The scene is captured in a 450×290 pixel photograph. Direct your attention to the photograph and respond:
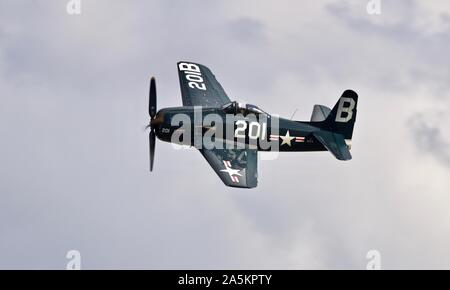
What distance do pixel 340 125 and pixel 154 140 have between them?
26.4ft

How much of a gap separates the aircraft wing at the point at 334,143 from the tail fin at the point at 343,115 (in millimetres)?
278

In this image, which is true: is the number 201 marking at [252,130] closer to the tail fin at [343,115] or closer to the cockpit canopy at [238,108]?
the cockpit canopy at [238,108]

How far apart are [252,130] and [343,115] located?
13.3ft

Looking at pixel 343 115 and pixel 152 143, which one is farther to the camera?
pixel 343 115

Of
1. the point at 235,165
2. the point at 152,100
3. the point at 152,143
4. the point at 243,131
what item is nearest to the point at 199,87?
the point at 243,131

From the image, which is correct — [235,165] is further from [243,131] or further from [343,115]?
[343,115]

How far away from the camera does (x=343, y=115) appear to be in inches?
1999

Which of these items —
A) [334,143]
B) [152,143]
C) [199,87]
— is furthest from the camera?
[199,87]

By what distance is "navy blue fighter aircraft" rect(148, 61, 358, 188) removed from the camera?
48656 millimetres

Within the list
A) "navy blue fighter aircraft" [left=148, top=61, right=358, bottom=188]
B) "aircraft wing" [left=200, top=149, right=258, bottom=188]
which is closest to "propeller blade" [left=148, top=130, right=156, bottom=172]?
"navy blue fighter aircraft" [left=148, top=61, right=358, bottom=188]

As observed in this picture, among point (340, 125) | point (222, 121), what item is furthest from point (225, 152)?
point (340, 125)

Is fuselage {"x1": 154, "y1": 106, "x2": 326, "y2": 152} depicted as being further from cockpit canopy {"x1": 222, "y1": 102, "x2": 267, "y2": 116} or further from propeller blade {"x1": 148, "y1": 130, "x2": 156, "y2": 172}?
propeller blade {"x1": 148, "y1": 130, "x2": 156, "y2": 172}

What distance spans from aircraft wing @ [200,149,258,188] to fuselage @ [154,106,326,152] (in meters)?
0.42

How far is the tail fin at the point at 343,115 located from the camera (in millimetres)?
50750
